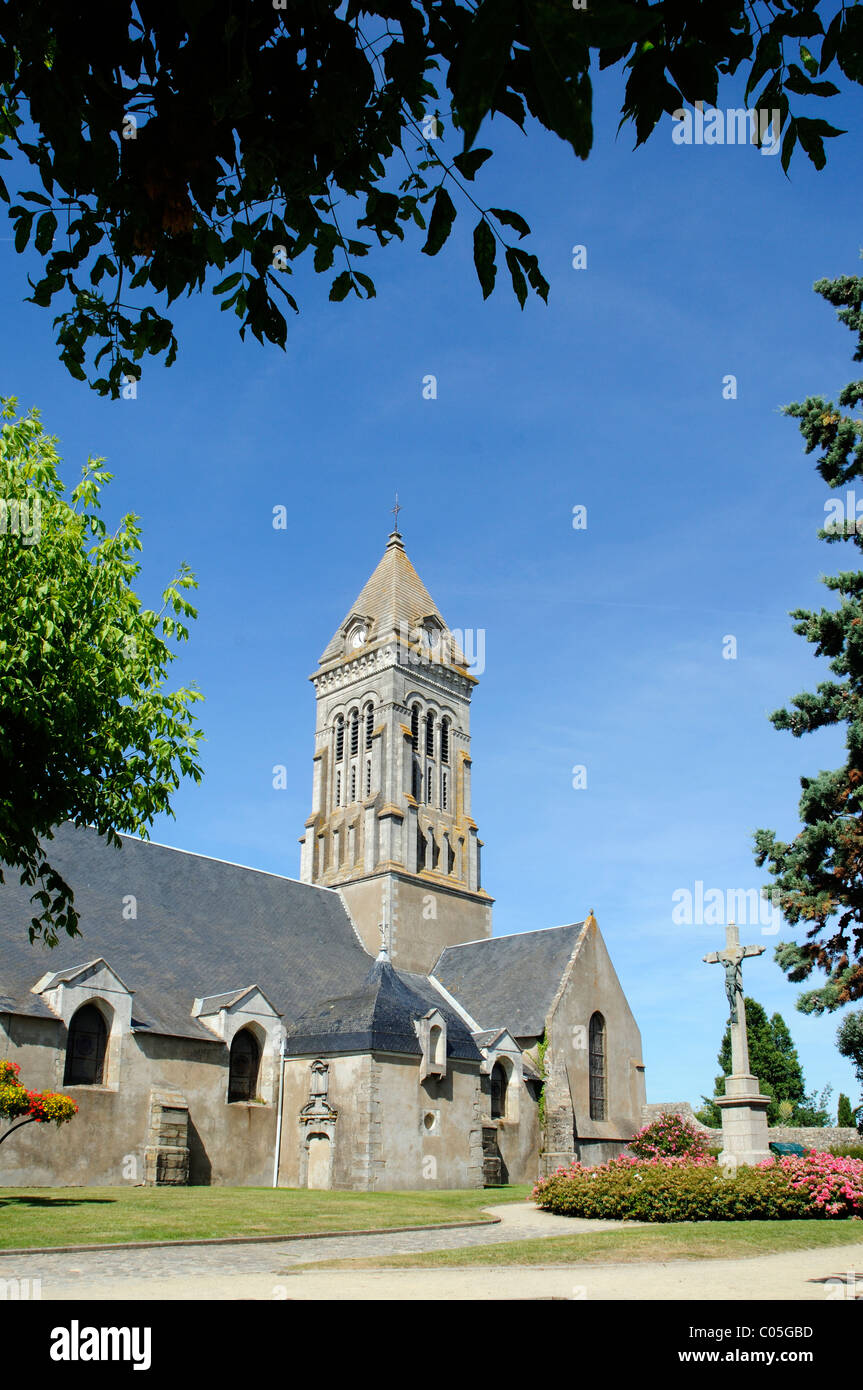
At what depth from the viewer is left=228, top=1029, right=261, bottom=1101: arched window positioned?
96.2ft

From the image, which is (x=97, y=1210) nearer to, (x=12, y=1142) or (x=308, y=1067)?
(x=12, y=1142)

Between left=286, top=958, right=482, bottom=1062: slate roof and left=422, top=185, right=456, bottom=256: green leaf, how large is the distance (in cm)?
2612

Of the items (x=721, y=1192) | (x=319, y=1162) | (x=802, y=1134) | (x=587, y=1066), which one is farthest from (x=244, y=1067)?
(x=802, y=1134)

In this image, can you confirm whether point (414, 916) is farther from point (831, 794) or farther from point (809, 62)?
point (809, 62)

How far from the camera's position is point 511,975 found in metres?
38.4

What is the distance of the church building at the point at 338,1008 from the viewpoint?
2547 centimetres

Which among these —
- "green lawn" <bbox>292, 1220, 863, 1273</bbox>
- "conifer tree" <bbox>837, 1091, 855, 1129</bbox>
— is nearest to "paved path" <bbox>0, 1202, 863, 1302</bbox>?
"green lawn" <bbox>292, 1220, 863, 1273</bbox>

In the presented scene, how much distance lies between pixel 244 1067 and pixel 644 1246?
744 inches

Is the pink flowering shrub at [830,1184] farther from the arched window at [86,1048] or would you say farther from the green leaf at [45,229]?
the green leaf at [45,229]

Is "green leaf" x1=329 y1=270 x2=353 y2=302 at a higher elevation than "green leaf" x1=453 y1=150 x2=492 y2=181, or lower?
higher

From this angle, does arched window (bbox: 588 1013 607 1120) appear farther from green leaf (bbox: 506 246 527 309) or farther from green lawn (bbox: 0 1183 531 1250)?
green leaf (bbox: 506 246 527 309)

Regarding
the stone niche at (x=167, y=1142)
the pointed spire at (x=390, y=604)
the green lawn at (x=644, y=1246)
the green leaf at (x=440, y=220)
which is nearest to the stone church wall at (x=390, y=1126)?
the stone niche at (x=167, y=1142)
